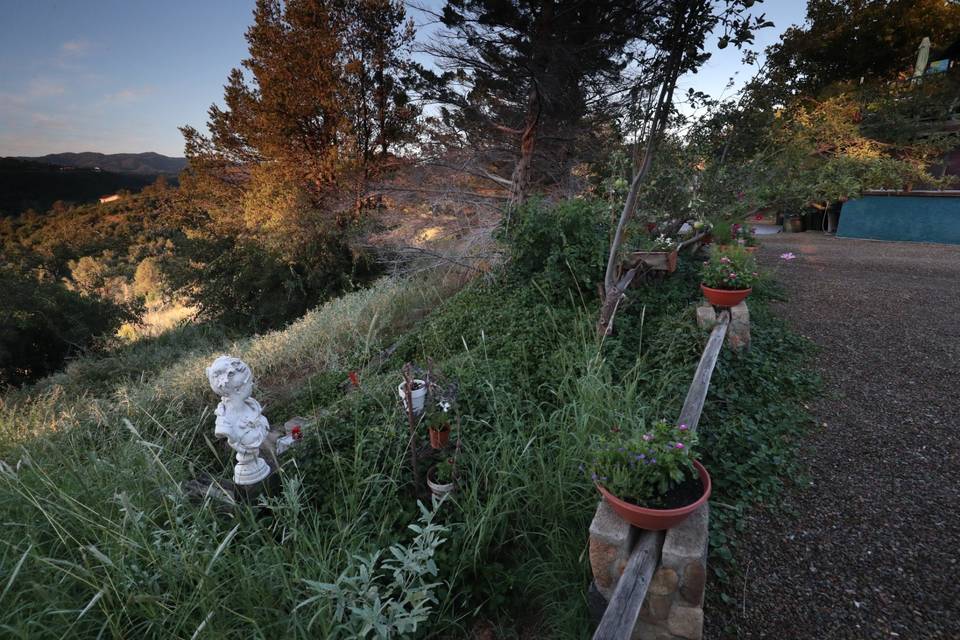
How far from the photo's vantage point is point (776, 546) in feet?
5.66

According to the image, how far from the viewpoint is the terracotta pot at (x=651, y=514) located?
141cm

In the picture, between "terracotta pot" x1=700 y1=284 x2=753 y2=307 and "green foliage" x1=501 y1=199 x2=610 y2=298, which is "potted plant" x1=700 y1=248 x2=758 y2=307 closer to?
"terracotta pot" x1=700 y1=284 x2=753 y2=307

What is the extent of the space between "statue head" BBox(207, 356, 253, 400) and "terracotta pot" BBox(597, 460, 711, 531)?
1.66 meters

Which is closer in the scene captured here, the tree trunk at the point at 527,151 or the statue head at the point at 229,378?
the statue head at the point at 229,378

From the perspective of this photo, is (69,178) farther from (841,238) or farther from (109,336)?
(841,238)

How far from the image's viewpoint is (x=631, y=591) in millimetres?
1250

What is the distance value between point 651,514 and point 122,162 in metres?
24.8

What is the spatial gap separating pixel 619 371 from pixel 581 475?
1.04 metres

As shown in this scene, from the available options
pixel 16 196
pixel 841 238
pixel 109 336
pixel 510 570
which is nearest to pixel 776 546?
pixel 510 570

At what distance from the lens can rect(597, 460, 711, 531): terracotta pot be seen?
4.63 ft

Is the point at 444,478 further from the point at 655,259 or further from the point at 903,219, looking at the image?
the point at 903,219

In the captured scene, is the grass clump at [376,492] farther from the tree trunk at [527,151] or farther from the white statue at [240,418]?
the tree trunk at [527,151]

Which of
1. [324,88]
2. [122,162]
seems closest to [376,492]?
[324,88]

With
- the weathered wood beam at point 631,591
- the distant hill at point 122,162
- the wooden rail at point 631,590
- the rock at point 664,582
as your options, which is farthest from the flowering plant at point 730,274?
the distant hill at point 122,162
